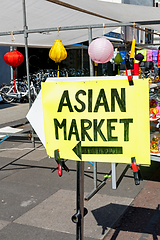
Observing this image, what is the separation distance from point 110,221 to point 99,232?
12.7 inches

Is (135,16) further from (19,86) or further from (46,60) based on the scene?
(46,60)

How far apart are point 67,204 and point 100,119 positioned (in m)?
2.41

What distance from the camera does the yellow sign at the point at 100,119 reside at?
2355 millimetres

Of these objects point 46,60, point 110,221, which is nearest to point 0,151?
point 110,221

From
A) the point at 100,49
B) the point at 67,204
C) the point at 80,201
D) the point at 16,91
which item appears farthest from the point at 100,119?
the point at 16,91

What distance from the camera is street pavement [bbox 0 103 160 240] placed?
3.65 metres

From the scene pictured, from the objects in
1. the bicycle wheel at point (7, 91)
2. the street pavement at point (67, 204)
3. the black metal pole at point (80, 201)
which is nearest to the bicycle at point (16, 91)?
the bicycle wheel at point (7, 91)

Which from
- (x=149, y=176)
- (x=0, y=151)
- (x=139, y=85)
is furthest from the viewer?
(x=0, y=151)

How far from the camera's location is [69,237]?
3514 millimetres

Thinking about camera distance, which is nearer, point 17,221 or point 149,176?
point 17,221

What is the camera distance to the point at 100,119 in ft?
7.90

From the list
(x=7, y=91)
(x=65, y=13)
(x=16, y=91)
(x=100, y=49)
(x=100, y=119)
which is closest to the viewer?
(x=100, y=119)

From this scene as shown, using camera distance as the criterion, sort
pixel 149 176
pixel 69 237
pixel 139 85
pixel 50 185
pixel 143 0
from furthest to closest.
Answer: pixel 143 0 → pixel 149 176 → pixel 50 185 → pixel 69 237 → pixel 139 85

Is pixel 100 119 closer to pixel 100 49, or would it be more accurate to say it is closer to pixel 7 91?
pixel 100 49
